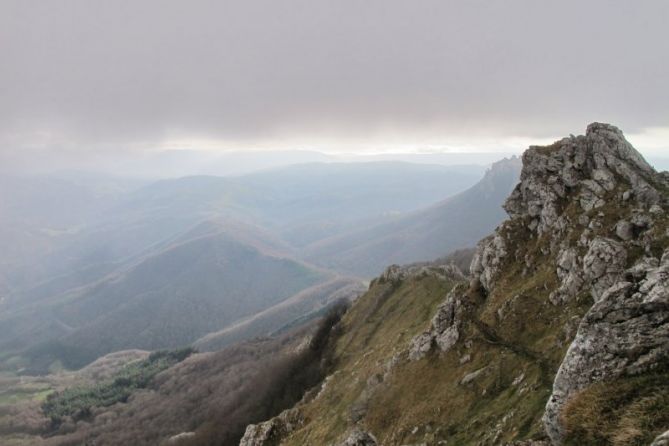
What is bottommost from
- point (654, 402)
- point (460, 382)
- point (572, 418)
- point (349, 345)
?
point (349, 345)

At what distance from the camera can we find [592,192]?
196ft

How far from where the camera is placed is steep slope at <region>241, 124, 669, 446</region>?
829 inches

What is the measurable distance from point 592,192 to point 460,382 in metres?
30.7

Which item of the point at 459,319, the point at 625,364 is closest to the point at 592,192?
the point at 459,319

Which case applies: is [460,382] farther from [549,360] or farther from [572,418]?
[572,418]

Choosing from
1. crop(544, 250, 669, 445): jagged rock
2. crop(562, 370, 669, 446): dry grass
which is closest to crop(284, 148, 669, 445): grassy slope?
crop(562, 370, 669, 446): dry grass

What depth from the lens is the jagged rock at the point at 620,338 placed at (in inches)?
829

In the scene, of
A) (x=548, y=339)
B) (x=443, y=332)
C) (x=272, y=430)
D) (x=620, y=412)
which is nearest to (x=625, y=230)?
(x=548, y=339)

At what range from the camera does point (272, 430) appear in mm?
85812

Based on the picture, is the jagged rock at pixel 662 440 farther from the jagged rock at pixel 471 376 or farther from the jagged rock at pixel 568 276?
the jagged rock at pixel 568 276

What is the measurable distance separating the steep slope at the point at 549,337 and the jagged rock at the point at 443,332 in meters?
0.22

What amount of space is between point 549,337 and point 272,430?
194 feet

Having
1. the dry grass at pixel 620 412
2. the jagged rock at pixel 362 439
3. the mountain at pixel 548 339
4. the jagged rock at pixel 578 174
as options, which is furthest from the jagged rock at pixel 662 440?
the jagged rock at pixel 578 174

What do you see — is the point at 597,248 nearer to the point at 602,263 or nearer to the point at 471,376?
the point at 602,263
